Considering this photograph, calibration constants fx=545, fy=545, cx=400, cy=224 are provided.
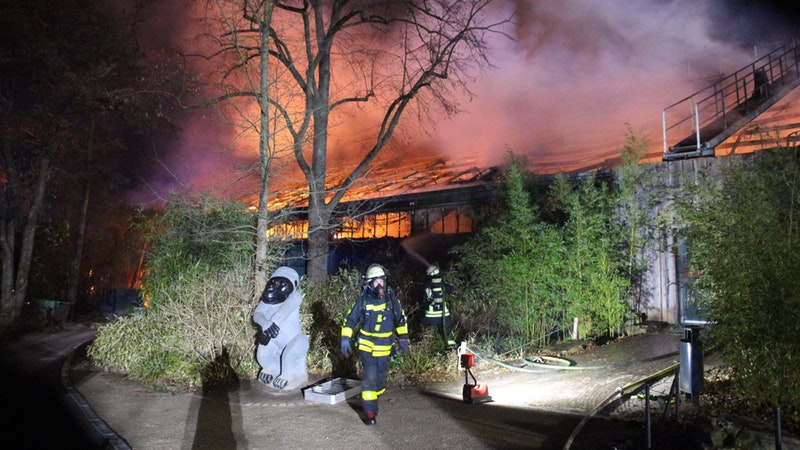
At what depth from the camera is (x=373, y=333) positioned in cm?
633

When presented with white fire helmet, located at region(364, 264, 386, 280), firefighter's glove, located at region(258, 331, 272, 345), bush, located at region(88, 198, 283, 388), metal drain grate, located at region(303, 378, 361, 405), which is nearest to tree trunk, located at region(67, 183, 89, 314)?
bush, located at region(88, 198, 283, 388)

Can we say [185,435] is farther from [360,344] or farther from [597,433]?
[597,433]

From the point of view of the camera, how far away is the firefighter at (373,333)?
6.14m

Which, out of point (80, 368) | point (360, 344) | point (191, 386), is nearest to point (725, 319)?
point (360, 344)

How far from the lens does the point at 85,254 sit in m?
23.6

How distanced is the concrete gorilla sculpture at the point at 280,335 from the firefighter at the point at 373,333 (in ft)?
5.07

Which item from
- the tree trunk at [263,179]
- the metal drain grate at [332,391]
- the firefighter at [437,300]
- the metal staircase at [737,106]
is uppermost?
the metal staircase at [737,106]

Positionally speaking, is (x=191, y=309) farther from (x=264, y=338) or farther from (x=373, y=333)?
(x=373, y=333)

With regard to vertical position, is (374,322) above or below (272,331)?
above

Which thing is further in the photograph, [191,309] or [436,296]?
[436,296]

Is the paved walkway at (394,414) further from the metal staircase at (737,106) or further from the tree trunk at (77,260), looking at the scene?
the tree trunk at (77,260)

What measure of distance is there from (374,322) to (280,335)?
195 centimetres

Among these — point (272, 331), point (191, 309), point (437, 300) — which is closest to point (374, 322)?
point (272, 331)

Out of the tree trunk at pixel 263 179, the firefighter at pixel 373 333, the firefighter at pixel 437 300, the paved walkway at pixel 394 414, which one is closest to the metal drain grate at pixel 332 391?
the paved walkway at pixel 394 414
